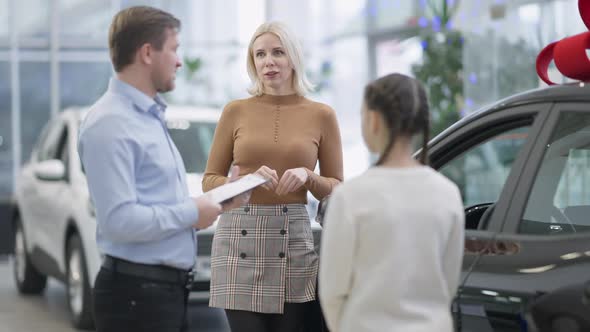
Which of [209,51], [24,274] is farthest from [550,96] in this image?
[209,51]

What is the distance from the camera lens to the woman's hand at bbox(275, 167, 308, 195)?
3.31m

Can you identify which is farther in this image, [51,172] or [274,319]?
[51,172]

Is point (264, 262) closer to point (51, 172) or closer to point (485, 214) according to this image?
point (485, 214)

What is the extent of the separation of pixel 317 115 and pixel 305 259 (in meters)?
0.50

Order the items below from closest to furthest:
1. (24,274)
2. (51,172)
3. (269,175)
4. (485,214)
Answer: (485,214), (269,175), (51,172), (24,274)

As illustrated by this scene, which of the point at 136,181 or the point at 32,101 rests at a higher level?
the point at 136,181

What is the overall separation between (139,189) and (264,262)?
91 cm

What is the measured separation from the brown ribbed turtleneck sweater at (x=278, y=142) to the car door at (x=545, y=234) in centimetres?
76

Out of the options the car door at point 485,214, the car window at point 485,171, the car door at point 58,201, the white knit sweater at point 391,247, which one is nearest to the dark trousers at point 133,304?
the white knit sweater at point 391,247

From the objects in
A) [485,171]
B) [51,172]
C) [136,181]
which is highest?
[136,181]

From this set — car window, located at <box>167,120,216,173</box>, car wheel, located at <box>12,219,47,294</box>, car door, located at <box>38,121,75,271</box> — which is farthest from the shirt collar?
car wheel, located at <box>12,219,47,294</box>

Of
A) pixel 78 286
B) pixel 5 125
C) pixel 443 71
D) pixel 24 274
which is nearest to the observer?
pixel 78 286

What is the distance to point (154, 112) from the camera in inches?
108

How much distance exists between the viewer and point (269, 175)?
→ 3.25 metres
